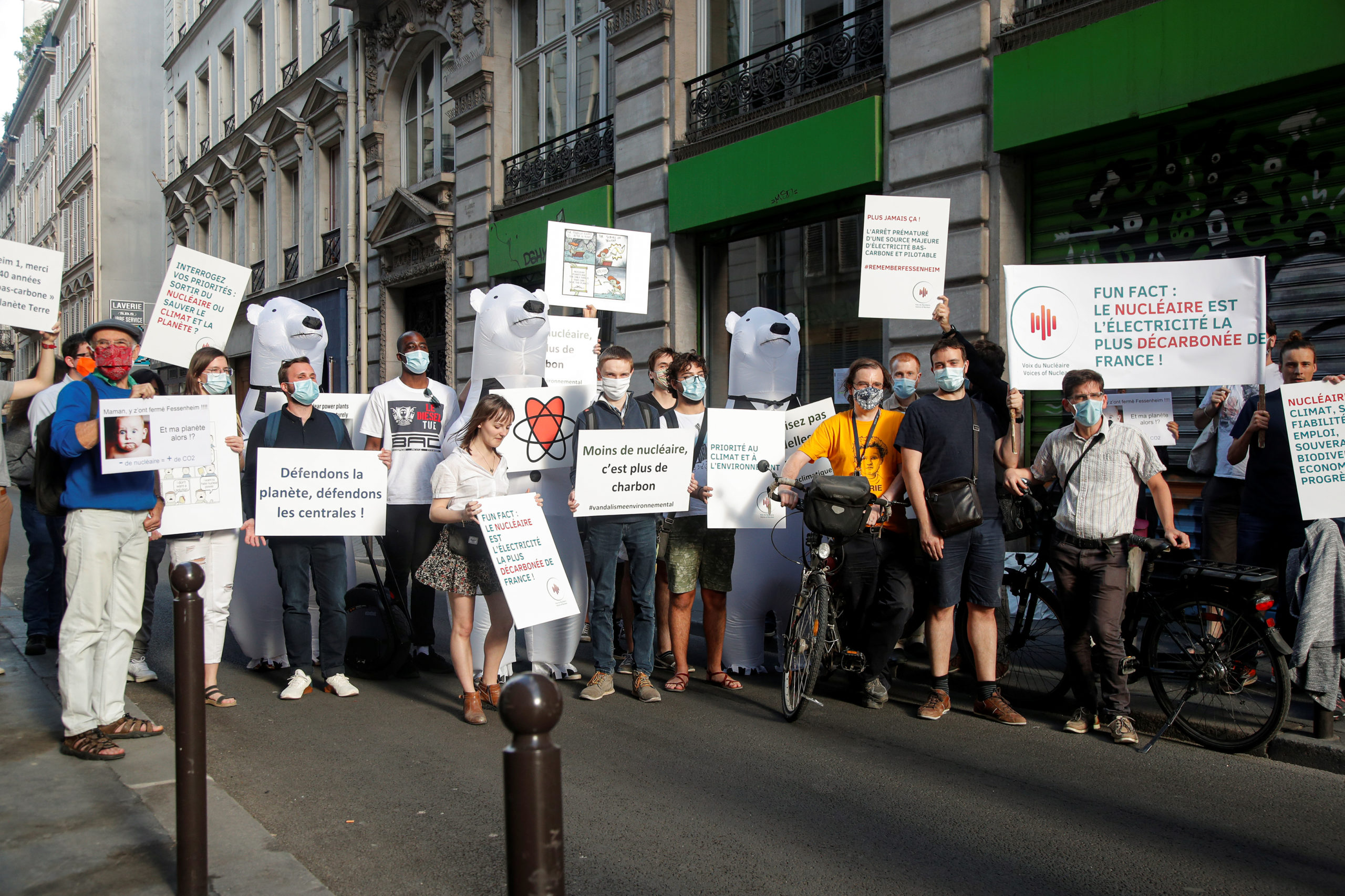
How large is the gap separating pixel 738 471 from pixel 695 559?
601mm

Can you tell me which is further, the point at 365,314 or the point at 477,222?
the point at 365,314

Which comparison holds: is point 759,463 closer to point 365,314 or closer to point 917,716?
point 917,716

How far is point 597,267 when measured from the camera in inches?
322

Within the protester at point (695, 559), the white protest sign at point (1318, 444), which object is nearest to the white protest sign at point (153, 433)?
the protester at point (695, 559)

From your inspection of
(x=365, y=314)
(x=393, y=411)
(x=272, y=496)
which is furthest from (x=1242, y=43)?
(x=365, y=314)

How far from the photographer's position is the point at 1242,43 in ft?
24.8

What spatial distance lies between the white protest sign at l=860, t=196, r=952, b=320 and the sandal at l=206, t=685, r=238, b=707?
174 inches

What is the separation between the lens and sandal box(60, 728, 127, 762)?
4793 millimetres

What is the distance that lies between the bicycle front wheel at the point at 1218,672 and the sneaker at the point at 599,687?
2889 millimetres

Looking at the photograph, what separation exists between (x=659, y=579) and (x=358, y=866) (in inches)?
127

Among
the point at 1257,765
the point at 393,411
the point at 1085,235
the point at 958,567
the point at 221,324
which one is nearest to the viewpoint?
the point at 1257,765

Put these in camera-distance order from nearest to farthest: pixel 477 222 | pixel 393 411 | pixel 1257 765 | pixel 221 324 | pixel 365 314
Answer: pixel 1257 765, pixel 393 411, pixel 221 324, pixel 477 222, pixel 365 314

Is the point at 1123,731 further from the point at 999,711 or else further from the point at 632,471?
the point at 632,471

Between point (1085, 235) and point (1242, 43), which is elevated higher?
point (1242, 43)
